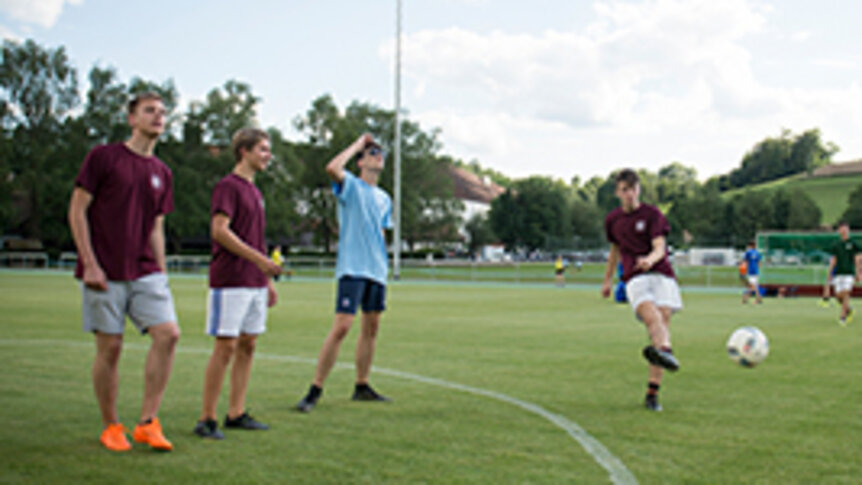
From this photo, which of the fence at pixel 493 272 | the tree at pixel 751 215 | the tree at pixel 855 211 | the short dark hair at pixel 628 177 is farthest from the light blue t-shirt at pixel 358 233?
the tree at pixel 855 211

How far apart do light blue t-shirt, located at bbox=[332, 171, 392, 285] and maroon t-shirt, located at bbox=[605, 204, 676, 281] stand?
214 cm

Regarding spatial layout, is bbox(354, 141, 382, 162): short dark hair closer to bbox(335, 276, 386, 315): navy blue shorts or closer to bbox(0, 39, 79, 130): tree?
bbox(335, 276, 386, 315): navy blue shorts

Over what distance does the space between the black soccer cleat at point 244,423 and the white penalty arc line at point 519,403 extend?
2173 millimetres

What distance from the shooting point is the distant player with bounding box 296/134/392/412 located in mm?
6098

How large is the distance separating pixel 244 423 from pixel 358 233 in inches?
70.5

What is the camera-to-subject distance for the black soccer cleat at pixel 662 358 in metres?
5.79

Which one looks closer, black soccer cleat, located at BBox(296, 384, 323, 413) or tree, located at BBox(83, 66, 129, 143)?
black soccer cleat, located at BBox(296, 384, 323, 413)

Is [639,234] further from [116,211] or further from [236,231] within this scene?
[116,211]

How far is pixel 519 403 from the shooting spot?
6.47m

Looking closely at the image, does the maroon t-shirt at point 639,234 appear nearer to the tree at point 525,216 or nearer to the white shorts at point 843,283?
the white shorts at point 843,283

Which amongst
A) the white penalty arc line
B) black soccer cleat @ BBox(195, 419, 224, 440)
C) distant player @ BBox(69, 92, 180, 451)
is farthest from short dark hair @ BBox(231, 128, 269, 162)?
the white penalty arc line

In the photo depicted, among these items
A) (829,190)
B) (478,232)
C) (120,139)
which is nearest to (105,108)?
(120,139)

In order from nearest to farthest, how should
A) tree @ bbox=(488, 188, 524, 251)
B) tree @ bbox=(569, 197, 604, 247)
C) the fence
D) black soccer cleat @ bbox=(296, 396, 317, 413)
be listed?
black soccer cleat @ bbox=(296, 396, 317, 413) → the fence → tree @ bbox=(488, 188, 524, 251) → tree @ bbox=(569, 197, 604, 247)

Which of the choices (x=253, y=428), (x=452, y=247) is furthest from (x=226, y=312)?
(x=452, y=247)
